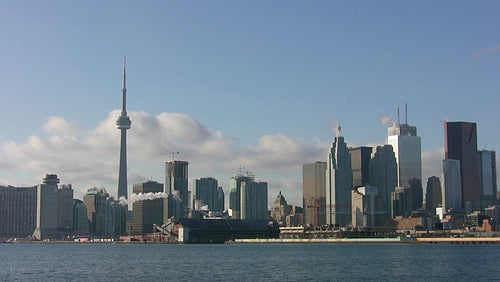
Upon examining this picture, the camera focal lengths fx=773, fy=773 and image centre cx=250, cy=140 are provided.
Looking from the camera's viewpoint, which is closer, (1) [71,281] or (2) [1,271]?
(1) [71,281]

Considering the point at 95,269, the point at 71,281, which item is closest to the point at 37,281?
the point at 71,281

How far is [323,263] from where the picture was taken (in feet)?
516

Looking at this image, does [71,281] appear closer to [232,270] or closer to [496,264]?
[232,270]

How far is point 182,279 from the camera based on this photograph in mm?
117812

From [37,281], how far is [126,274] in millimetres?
15991

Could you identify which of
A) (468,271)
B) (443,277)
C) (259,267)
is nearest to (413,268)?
(468,271)

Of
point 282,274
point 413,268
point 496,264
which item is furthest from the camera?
point 496,264

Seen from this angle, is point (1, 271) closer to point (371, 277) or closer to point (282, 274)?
point (282, 274)

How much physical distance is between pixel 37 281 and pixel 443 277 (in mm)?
61970

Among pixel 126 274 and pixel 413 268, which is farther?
pixel 413 268

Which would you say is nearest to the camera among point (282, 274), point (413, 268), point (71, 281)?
point (71, 281)

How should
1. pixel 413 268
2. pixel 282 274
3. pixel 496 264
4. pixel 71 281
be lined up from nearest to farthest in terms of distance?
1. pixel 71 281
2. pixel 282 274
3. pixel 413 268
4. pixel 496 264

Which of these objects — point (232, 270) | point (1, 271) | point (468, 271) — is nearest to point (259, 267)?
point (232, 270)

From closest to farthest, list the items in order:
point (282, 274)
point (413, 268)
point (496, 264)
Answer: point (282, 274), point (413, 268), point (496, 264)
